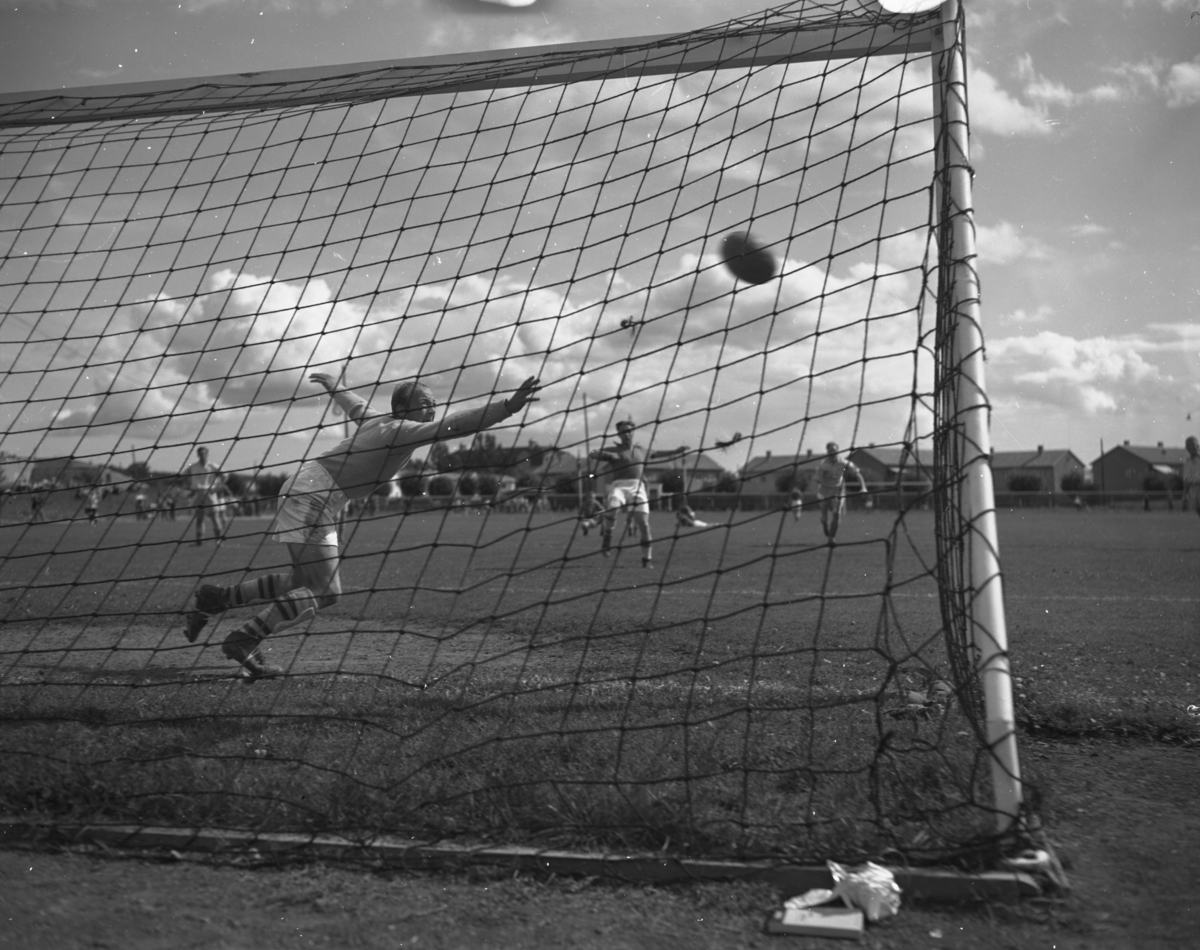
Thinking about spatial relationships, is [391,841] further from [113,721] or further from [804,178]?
[804,178]

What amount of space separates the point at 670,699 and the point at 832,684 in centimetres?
81

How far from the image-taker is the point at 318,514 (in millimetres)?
4840

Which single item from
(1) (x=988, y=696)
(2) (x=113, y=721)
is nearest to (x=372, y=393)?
(2) (x=113, y=721)

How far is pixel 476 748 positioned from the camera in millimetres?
3232

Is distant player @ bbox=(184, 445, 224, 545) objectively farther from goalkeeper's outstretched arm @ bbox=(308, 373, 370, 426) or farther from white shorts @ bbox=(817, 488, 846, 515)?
white shorts @ bbox=(817, 488, 846, 515)

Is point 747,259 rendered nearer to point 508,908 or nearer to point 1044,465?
point 508,908

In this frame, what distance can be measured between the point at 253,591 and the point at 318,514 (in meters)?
0.54

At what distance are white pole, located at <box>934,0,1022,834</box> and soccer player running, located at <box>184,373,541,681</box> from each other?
8.10 feet

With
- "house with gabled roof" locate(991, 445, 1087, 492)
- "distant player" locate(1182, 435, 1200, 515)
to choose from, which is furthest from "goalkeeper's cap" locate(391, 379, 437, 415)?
"house with gabled roof" locate(991, 445, 1087, 492)

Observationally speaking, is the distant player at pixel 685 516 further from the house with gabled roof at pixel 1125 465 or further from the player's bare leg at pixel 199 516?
the house with gabled roof at pixel 1125 465

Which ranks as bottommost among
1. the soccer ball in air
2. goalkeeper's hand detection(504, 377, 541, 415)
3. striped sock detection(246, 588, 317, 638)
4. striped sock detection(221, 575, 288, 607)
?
striped sock detection(246, 588, 317, 638)

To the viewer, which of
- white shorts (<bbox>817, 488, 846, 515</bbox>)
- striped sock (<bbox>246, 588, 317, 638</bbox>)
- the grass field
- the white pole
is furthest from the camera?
white shorts (<bbox>817, 488, 846, 515</bbox>)

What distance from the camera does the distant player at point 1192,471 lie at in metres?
13.0

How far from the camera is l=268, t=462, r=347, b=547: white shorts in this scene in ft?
15.8
